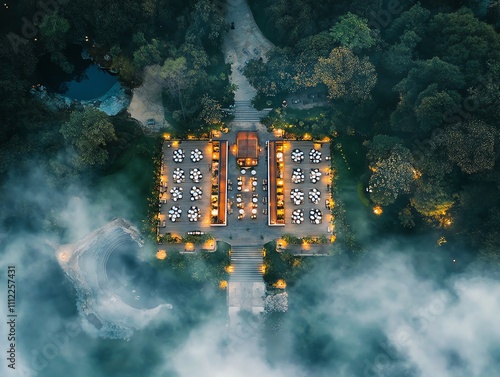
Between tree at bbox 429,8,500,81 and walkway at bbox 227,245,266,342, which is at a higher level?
tree at bbox 429,8,500,81

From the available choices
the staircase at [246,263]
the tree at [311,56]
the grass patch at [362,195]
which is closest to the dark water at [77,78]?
the tree at [311,56]

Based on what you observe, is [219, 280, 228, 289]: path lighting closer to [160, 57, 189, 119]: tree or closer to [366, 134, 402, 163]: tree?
[160, 57, 189, 119]: tree

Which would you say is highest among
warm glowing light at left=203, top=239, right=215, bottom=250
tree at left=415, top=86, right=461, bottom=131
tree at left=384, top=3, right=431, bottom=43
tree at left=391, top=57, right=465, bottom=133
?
tree at left=384, top=3, right=431, bottom=43

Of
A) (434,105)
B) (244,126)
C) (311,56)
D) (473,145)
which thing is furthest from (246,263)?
(473,145)

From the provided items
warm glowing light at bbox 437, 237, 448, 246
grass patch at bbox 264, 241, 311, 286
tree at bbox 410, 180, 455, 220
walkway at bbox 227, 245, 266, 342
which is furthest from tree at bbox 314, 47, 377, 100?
walkway at bbox 227, 245, 266, 342

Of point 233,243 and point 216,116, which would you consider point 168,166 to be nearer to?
point 216,116

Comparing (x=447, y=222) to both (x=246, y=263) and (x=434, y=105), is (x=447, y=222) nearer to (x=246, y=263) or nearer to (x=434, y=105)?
(x=434, y=105)

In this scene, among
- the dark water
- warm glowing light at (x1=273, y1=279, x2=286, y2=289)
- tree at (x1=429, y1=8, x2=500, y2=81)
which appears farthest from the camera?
the dark water
